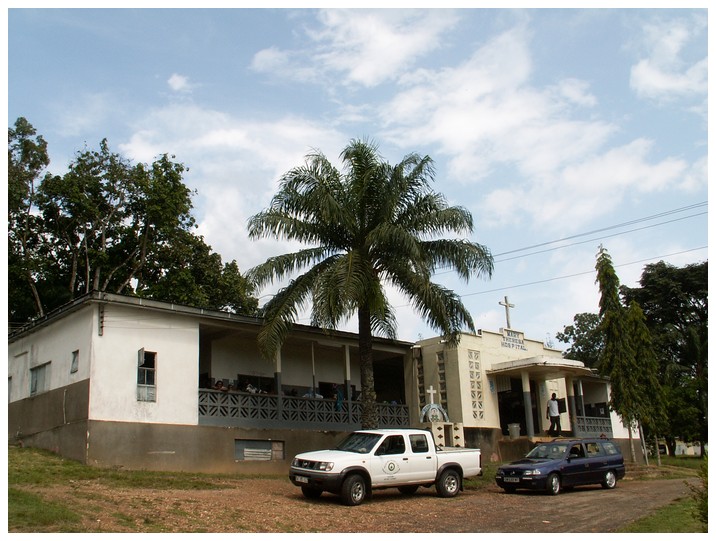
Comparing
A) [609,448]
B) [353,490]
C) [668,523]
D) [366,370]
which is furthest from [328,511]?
[609,448]

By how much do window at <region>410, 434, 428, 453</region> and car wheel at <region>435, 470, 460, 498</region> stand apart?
0.79m

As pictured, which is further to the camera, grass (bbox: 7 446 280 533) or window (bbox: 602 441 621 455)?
window (bbox: 602 441 621 455)

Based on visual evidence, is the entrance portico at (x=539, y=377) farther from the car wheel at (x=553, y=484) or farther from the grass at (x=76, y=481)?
the car wheel at (x=553, y=484)

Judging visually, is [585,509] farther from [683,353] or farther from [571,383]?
[683,353]

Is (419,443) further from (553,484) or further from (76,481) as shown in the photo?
(76,481)

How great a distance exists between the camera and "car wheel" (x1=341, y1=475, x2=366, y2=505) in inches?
626

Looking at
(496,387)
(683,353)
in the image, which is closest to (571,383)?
(496,387)

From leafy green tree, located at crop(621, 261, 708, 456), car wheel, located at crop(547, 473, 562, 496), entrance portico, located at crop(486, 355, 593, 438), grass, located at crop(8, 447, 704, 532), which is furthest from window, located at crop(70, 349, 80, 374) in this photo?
leafy green tree, located at crop(621, 261, 708, 456)

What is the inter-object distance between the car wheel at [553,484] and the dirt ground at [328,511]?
0.26 m

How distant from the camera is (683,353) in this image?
166 feet

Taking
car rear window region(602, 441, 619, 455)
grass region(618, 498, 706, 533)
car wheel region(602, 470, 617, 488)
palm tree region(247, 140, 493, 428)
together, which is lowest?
grass region(618, 498, 706, 533)

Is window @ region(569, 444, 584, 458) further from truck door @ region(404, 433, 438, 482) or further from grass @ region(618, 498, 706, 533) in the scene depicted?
truck door @ region(404, 433, 438, 482)

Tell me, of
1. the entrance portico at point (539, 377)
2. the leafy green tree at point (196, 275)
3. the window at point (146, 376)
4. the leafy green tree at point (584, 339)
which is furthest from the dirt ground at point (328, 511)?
the leafy green tree at point (584, 339)

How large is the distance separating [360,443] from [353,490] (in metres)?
1.50
